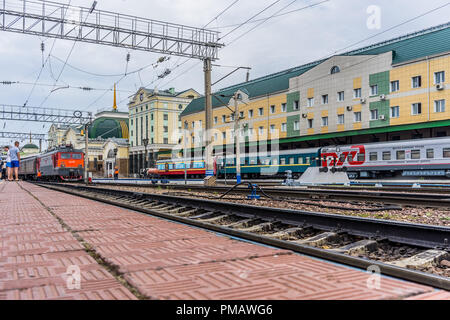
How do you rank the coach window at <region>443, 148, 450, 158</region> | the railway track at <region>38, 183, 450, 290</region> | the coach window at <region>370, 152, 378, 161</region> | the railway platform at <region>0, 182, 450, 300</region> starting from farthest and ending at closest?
the coach window at <region>370, 152, 378, 161</region>
the coach window at <region>443, 148, 450, 158</region>
the railway track at <region>38, 183, 450, 290</region>
the railway platform at <region>0, 182, 450, 300</region>

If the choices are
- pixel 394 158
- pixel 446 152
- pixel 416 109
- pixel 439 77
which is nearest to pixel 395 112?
pixel 416 109

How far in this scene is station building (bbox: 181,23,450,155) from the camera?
32656 millimetres

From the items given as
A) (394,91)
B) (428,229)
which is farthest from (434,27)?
(428,229)

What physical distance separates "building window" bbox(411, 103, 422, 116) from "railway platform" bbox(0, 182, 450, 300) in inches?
1292

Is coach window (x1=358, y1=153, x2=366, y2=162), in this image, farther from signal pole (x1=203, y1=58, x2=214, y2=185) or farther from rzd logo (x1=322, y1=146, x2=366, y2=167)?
signal pole (x1=203, y1=58, x2=214, y2=185)

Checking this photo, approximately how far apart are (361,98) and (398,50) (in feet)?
17.0

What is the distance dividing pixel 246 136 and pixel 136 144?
135 feet

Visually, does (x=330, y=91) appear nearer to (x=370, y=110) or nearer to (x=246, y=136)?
(x=370, y=110)

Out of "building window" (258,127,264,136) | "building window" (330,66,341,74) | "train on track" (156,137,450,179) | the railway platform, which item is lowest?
the railway platform

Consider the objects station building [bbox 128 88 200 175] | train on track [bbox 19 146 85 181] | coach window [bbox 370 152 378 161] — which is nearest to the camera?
coach window [bbox 370 152 378 161]

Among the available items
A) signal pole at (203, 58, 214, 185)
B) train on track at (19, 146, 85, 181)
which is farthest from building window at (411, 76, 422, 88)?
train on track at (19, 146, 85, 181)

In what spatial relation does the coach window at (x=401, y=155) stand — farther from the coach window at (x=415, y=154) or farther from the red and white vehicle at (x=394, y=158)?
the coach window at (x=415, y=154)

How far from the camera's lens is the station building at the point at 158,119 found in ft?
259

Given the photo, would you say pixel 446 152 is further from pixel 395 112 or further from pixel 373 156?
pixel 395 112
